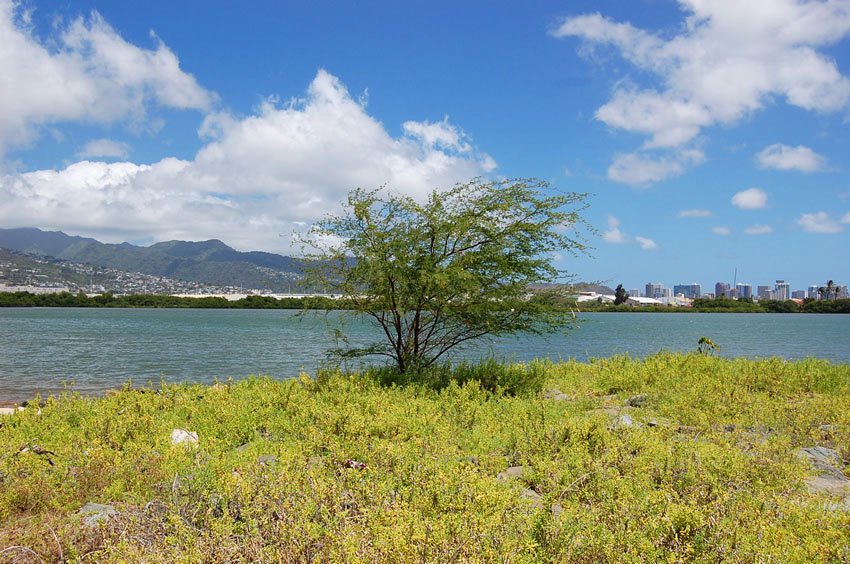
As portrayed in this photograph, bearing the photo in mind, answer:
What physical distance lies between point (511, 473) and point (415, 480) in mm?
1996

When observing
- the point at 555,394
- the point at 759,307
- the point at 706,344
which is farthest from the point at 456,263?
the point at 759,307

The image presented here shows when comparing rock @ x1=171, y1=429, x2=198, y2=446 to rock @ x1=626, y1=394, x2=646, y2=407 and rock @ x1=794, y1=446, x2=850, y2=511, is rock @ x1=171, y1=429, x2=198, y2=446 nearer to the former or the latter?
rock @ x1=794, y1=446, x2=850, y2=511

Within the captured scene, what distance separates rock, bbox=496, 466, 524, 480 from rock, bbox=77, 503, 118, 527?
4202 millimetres

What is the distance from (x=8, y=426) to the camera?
10.2 meters

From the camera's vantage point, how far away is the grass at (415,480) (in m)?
4.66

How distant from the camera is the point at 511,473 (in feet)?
24.6

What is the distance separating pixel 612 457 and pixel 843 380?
12926 millimetres

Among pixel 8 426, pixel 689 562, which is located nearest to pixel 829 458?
pixel 689 562

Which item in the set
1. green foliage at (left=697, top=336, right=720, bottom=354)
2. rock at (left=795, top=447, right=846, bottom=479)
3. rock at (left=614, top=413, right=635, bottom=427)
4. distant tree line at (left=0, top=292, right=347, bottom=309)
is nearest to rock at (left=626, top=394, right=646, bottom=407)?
rock at (left=614, top=413, right=635, bottom=427)

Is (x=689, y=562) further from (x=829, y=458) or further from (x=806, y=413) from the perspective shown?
(x=806, y=413)

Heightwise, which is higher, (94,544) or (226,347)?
(94,544)

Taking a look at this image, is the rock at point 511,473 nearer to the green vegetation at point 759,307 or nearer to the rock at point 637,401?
the rock at point 637,401

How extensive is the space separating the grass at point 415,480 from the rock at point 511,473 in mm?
Answer: 131

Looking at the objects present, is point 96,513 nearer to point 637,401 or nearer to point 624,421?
point 624,421
